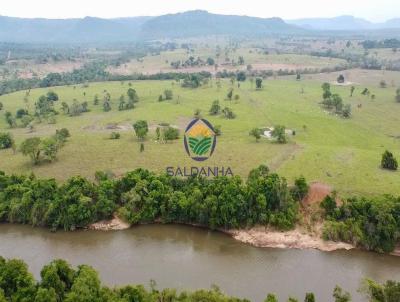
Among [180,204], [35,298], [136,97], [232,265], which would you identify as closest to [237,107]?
[136,97]

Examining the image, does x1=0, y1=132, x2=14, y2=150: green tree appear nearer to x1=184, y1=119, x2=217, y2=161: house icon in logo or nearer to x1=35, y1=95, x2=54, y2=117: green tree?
x1=35, y1=95, x2=54, y2=117: green tree

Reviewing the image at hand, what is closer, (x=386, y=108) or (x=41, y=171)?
(x=41, y=171)

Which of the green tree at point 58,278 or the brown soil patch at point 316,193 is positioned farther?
the brown soil patch at point 316,193

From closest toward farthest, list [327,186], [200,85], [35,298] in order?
[35,298] → [327,186] → [200,85]

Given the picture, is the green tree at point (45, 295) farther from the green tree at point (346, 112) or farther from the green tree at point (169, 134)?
the green tree at point (346, 112)

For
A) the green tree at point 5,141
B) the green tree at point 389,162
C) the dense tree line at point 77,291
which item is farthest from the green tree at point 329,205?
the green tree at point 5,141

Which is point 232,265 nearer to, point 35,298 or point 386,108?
point 35,298

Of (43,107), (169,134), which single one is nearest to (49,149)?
(169,134)
